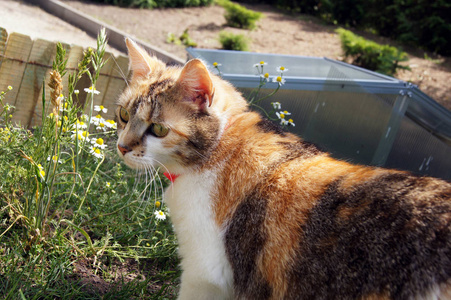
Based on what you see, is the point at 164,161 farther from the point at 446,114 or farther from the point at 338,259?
the point at 446,114

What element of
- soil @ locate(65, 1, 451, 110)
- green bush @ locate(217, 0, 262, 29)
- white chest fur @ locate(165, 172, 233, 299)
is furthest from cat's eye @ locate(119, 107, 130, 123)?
green bush @ locate(217, 0, 262, 29)

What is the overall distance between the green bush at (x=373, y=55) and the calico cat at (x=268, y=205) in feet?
21.5

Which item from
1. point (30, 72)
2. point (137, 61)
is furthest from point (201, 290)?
point (30, 72)

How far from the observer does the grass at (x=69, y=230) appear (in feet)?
8.33

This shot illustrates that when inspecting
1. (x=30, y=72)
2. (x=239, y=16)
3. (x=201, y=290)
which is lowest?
(x=201, y=290)

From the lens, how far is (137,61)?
9.37 feet

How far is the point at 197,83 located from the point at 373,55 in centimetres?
740

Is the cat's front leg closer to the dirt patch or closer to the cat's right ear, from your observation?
the dirt patch

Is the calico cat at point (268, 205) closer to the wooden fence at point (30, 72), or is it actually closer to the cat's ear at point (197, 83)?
the cat's ear at point (197, 83)

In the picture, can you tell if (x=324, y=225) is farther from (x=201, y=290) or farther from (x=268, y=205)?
(x=201, y=290)

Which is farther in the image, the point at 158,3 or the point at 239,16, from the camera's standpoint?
the point at 158,3

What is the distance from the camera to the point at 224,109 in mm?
2674

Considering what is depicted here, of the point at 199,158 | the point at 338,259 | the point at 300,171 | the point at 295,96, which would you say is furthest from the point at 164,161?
the point at 295,96

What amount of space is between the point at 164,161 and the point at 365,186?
113 cm
